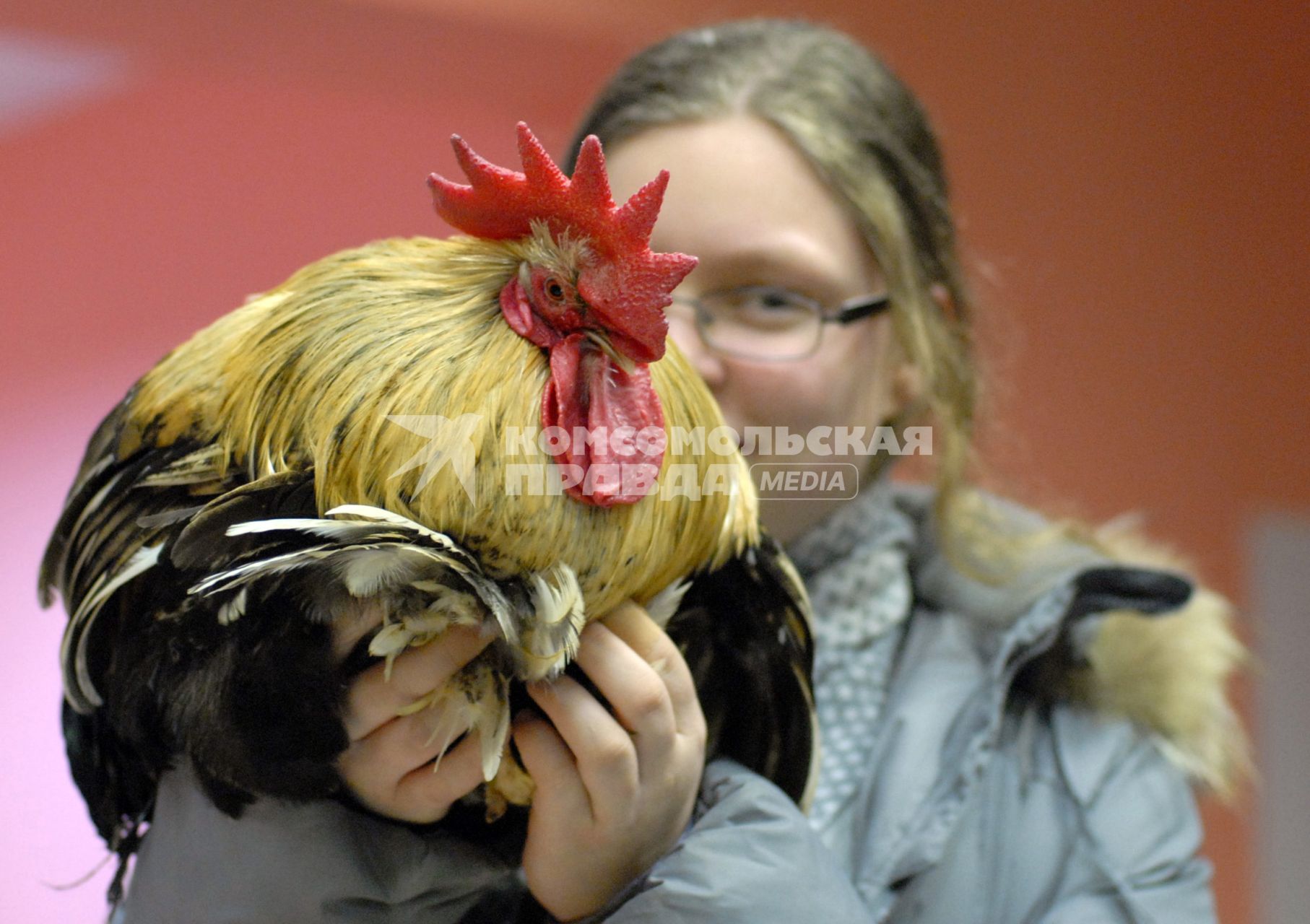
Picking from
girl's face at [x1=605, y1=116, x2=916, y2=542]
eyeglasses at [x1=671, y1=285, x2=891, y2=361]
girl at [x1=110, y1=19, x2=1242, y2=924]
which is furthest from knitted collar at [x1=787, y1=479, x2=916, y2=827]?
eyeglasses at [x1=671, y1=285, x2=891, y2=361]

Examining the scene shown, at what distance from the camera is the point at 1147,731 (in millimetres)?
1248

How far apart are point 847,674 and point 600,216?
0.69 meters

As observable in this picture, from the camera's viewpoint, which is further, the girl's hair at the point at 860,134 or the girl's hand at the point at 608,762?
the girl's hair at the point at 860,134

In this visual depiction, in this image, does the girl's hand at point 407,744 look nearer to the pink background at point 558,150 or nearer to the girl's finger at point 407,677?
the girl's finger at point 407,677

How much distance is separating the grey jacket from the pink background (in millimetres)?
367

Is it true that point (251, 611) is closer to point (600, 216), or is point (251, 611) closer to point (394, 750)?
point (394, 750)

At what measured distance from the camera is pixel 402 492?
2.21 feet

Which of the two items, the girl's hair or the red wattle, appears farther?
the girl's hair

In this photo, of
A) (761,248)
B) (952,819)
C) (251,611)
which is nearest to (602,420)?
(251,611)

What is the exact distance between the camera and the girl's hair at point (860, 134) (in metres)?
1.18

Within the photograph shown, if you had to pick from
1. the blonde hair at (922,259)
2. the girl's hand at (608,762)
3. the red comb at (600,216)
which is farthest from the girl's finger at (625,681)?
the blonde hair at (922,259)

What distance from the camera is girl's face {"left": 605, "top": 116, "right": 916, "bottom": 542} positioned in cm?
110

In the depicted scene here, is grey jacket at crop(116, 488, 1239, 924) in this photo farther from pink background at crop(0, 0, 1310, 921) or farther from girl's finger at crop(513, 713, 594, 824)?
pink background at crop(0, 0, 1310, 921)

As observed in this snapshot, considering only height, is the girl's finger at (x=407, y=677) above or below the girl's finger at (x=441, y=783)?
above
